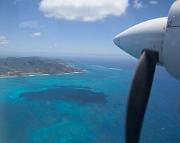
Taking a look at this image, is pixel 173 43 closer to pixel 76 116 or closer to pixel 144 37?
pixel 144 37

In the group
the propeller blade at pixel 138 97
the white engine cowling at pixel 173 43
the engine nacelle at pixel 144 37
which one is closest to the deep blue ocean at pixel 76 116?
the engine nacelle at pixel 144 37

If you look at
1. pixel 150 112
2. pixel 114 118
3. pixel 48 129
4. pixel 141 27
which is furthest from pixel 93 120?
pixel 141 27

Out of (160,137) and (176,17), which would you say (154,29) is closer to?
(176,17)

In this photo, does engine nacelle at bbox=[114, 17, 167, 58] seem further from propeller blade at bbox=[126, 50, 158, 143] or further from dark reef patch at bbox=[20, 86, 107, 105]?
dark reef patch at bbox=[20, 86, 107, 105]

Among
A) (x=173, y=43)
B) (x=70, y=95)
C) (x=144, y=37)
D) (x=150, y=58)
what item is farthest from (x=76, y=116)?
(x=173, y=43)

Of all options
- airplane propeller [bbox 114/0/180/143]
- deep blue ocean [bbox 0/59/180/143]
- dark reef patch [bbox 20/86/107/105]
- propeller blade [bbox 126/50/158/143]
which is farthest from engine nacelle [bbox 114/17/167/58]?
dark reef patch [bbox 20/86/107/105]

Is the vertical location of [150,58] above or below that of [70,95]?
above
